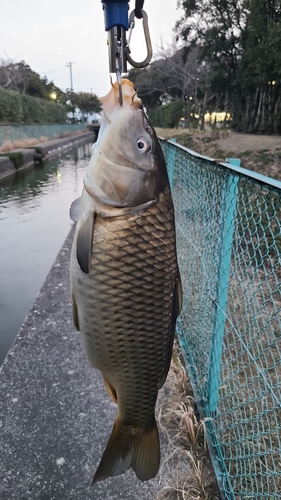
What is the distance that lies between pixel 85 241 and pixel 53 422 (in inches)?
72.1

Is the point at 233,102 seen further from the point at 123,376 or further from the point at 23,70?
the point at 23,70

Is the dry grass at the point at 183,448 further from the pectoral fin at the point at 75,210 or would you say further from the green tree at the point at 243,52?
the green tree at the point at 243,52

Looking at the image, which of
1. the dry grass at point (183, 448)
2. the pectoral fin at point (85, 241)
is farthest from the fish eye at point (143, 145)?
the dry grass at point (183, 448)

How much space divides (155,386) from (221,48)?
22.4 m

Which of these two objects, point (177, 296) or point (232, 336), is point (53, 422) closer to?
point (232, 336)

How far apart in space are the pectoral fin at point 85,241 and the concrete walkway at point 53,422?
1585 mm

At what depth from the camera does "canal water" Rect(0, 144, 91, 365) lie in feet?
16.2

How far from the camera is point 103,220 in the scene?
113 cm

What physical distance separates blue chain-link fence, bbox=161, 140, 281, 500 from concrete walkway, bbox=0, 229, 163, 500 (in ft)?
1.76

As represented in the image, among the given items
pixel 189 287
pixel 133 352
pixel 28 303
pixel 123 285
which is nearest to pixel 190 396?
pixel 189 287

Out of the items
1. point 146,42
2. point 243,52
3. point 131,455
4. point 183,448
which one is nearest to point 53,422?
point 183,448

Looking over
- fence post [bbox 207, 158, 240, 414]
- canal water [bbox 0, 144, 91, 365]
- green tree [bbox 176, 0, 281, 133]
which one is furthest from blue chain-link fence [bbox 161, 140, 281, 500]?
green tree [bbox 176, 0, 281, 133]

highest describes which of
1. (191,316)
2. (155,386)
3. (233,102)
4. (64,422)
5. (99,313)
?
(233,102)

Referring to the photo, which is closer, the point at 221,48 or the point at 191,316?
the point at 191,316
